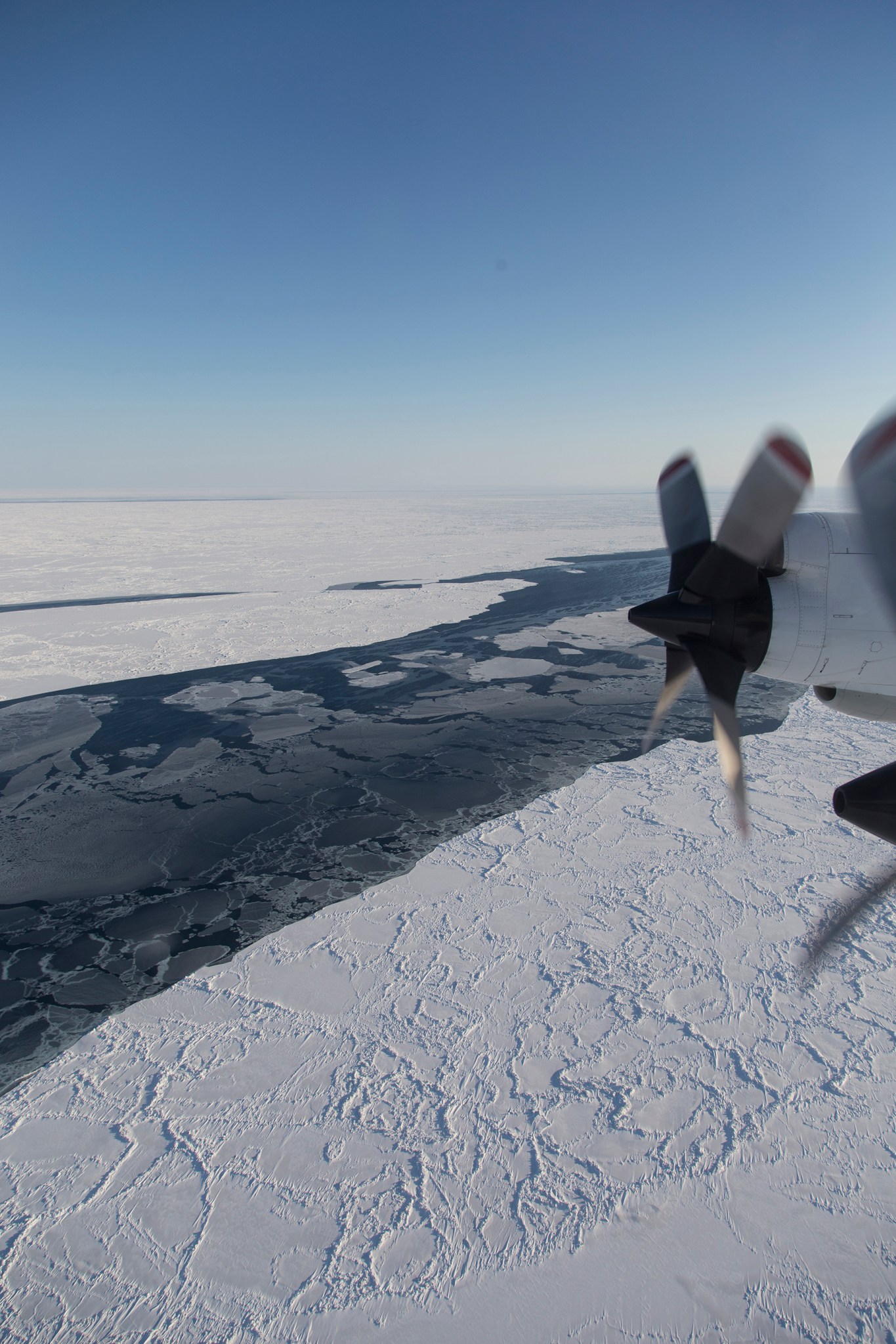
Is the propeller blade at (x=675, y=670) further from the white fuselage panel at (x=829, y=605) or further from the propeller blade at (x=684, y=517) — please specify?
the white fuselage panel at (x=829, y=605)

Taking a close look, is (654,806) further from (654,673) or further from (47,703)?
(47,703)

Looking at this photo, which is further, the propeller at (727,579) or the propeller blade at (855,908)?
the propeller blade at (855,908)

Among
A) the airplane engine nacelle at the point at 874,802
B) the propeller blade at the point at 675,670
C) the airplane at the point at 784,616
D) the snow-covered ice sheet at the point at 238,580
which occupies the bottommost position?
the snow-covered ice sheet at the point at 238,580

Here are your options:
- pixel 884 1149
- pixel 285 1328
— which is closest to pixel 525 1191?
pixel 285 1328

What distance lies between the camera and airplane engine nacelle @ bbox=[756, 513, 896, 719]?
4.59 metres

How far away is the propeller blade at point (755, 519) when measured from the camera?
13.4 feet

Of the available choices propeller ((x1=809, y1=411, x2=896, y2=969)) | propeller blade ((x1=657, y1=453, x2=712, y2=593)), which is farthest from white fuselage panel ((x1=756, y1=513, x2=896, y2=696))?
propeller ((x1=809, y1=411, x2=896, y2=969))

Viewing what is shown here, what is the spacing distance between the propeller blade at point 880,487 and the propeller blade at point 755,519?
941 millimetres

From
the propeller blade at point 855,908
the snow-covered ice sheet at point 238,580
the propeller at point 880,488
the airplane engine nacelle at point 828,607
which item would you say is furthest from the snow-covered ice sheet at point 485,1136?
the snow-covered ice sheet at point 238,580

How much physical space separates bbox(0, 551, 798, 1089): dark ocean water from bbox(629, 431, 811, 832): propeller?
5.11 m

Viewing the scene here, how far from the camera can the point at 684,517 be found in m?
5.30

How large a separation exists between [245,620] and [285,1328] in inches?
803

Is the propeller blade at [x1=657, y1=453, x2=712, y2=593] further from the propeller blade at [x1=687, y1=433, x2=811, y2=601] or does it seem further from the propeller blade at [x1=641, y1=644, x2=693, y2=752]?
the propeller blade at [x1=641, y1=644, x2=693, y2=752]

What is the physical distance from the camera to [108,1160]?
4.74 meters
